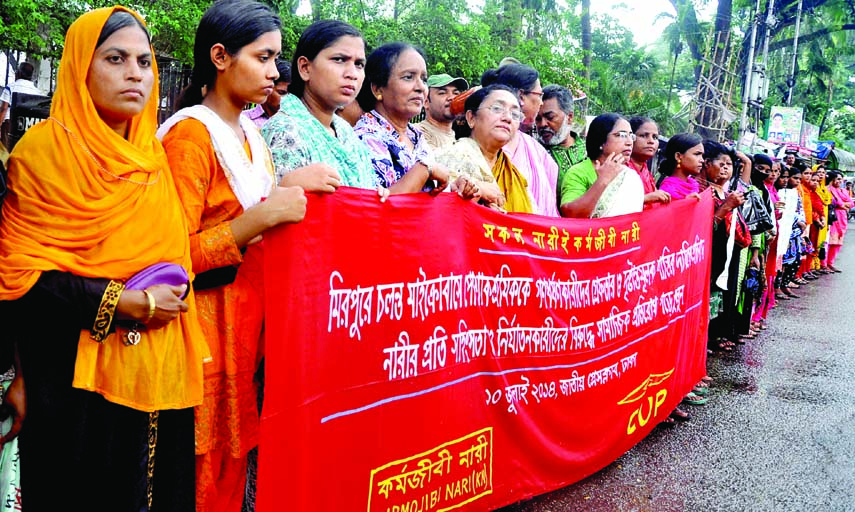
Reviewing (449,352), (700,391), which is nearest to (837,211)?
(700,391)

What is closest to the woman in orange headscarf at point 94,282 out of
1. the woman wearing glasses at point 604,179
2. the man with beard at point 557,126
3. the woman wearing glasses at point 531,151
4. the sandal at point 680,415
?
the woman wearing glasses at point 531,151

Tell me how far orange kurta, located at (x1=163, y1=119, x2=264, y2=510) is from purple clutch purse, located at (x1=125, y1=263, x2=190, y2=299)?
166mm

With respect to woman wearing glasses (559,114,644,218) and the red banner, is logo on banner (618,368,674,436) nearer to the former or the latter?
the red banner

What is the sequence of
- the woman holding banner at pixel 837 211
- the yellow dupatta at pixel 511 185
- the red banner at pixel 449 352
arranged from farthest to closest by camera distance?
the woman holding banner at pixel 837 211, the yellow dupatta at pixel 511 185, the red banner at pixel 449 352

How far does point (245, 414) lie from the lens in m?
2.23

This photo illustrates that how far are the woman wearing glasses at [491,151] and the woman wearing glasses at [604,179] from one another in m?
0.50

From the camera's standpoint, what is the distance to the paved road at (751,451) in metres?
3.40

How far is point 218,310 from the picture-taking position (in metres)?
2.20

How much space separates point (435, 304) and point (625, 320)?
5.00ft

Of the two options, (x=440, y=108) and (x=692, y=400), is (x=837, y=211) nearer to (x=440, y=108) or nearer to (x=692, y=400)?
(x=692, y=400)

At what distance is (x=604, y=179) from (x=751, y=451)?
1745 millimetres

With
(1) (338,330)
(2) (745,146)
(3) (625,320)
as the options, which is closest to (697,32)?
(2) (745,146)

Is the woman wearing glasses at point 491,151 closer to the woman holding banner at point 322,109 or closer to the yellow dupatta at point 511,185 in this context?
the yellow dupatta at point 511,185

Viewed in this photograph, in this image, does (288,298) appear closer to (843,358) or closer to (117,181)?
(117,181)
